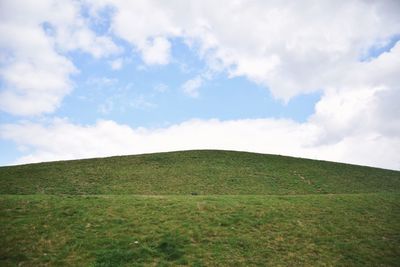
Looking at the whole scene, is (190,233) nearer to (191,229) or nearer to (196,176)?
(191,229)

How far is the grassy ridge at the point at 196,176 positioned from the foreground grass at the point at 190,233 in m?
11.5

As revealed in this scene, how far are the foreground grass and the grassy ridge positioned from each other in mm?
11543

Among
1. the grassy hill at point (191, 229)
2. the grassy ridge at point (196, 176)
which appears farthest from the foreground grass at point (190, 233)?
the grassy ridge at point (196, 176)

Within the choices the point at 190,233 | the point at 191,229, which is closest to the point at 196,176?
the point at 191,229

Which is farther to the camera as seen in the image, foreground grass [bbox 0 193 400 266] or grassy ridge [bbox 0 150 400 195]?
grassy ridge [bbox 0 150 400 195]

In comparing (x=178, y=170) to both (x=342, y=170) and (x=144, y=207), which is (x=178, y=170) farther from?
(x=342, y=170)

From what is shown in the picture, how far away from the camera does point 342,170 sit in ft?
171

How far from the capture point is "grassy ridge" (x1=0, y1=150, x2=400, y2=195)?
34.5 m

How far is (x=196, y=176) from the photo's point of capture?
41.1 meters

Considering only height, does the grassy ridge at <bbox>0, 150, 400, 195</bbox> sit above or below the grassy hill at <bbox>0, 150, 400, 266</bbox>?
above

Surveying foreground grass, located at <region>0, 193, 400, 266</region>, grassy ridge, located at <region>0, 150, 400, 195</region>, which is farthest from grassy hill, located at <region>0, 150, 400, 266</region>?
grassy ridge, located at <region>0, 150, 400, 195</region>

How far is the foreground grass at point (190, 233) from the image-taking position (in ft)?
47.9

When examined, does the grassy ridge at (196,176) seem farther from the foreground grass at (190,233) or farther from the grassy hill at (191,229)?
the foreground grass at (190,233)

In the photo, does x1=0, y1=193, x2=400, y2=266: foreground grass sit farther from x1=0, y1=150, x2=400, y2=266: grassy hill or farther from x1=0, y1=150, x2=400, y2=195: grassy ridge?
x1=0, y1=150, x2=400, y2=195: grassy ridge
